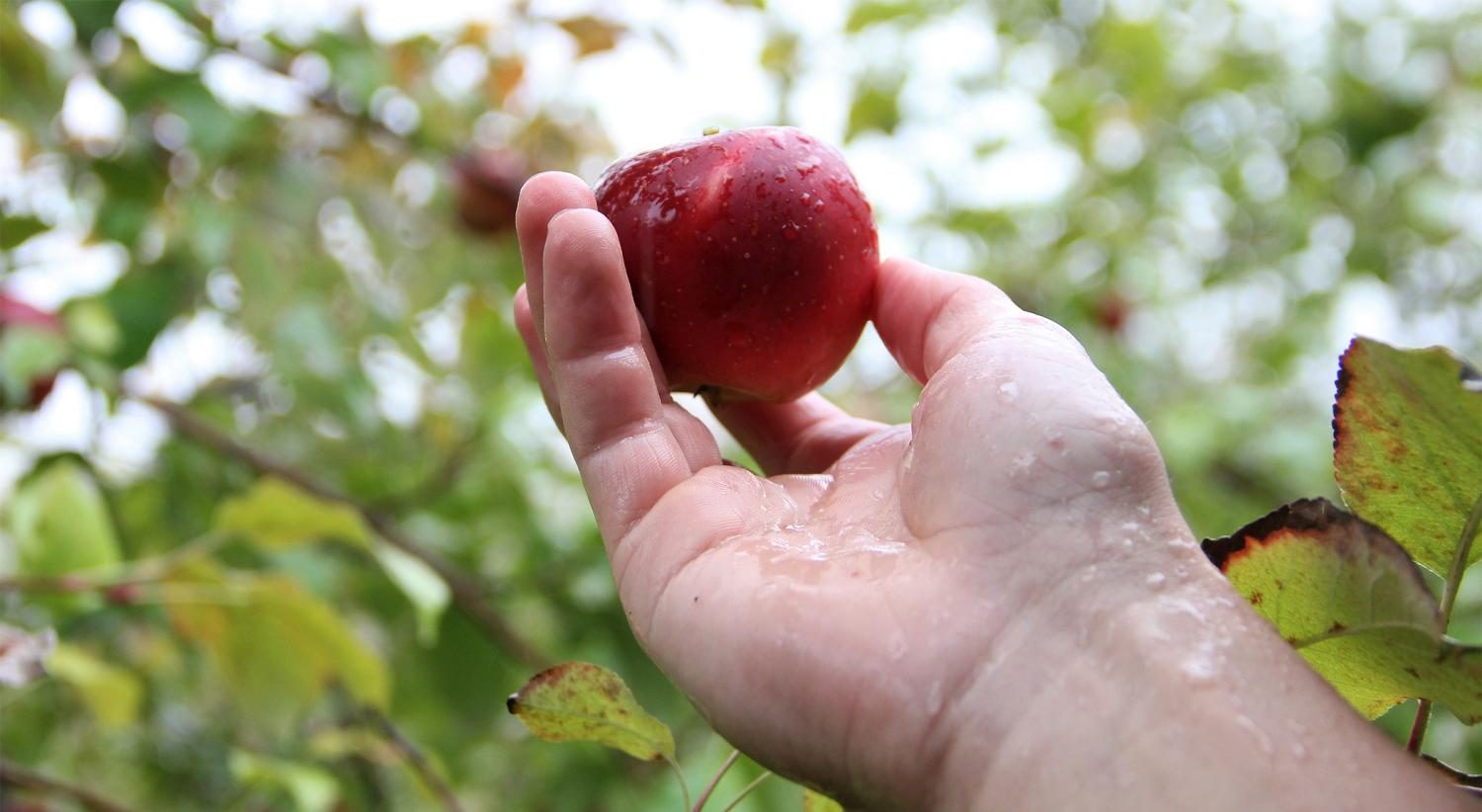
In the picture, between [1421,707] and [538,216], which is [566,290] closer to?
[538,216]

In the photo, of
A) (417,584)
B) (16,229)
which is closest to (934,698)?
(417,584)

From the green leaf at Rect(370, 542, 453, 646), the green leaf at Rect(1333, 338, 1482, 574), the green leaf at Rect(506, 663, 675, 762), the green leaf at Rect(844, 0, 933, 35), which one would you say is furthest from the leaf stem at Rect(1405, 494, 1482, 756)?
the green leaf at Rect(844, 0, 933, 35)

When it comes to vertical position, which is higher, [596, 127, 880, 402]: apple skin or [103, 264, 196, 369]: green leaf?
[596, 127, 880, 402]: apple skin

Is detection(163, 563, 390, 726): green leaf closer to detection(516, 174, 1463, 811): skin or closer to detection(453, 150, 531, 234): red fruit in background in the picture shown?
detection(516, 174, 1463, 811): skin

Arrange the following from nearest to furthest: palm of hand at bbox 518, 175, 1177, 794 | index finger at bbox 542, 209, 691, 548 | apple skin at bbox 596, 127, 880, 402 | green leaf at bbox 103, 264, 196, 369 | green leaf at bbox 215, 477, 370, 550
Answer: palm of hand at bbox 518, 175, 1177, 794
index finger at bbox 542, 209, 691, 548
apple skin at bbox 596, 127, 880, 402
green leaf at bbox 215, 477, 370, 550
green leaf at bbox 103, 264, 196, 369

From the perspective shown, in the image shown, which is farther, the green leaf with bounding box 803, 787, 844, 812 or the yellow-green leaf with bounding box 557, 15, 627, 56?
the yellow-green leaf with bounding box 557, 15, 627, 56

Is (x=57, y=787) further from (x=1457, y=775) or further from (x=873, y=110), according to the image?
(x=873, y=110)
